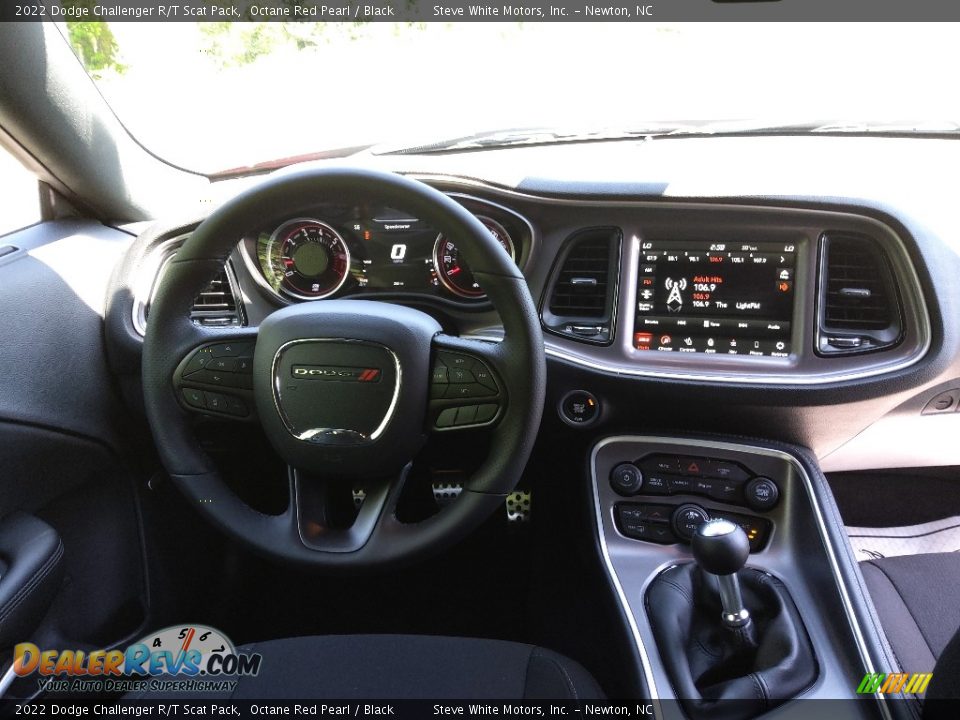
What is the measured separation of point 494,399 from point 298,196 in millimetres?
508

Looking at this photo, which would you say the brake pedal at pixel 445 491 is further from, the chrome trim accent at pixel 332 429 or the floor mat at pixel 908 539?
the floor mat at pixel 908 539

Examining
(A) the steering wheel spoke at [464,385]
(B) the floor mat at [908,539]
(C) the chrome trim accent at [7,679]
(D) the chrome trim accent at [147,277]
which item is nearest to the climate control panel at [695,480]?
(B) the floor mat at [908,539]

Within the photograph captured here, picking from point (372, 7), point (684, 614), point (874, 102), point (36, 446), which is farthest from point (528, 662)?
point (874, 102)

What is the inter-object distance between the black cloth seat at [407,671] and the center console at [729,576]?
0.25m

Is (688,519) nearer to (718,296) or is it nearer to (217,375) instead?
(718,296)

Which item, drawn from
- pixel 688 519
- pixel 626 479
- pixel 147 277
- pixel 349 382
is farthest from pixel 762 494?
pixel 147 277

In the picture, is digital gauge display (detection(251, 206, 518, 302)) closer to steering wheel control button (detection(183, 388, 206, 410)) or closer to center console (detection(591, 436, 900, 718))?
steering wheel control button (detection(183, 388, 206, 410))

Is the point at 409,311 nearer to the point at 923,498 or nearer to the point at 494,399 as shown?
the point at 494,399

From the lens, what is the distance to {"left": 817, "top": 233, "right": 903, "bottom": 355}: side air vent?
175 cm

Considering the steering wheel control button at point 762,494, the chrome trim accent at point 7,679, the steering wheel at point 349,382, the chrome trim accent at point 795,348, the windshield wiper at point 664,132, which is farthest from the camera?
the windshield wiper at point 664,132

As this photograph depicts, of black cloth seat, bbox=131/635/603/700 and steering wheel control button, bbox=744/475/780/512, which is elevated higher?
steering wheel control button, bbox=744/475/780/512

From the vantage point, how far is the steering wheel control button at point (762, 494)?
1813 millimetres

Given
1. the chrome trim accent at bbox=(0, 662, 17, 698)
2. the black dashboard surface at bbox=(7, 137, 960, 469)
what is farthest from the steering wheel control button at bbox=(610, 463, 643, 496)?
the chrome trim accent at bbox=(0, 662, 17, 698)

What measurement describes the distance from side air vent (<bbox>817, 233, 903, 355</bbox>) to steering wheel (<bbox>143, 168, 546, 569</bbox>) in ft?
2.84
